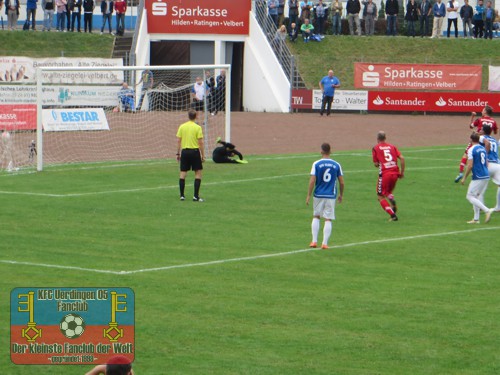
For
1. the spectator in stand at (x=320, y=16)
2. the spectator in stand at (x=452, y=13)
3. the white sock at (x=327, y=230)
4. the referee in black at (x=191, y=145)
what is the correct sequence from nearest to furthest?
the white sock at (x=327, y=230) < the referee in black at (x=191, y=145) < the spectator in stand at (x=320, y=16) < the spectator in stand at (x=452, y=13)

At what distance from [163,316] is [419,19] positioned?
49.4m

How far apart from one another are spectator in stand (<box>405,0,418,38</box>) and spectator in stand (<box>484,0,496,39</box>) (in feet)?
12.8

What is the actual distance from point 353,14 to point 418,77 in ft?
25.5

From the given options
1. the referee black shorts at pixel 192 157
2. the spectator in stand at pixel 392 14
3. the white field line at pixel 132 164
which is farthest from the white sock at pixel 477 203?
the spectator in stand at pixel 392 14

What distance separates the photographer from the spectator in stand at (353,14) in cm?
6056

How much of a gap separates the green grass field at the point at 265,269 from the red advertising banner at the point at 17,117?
6366 mm

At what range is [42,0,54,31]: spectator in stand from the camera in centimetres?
5776

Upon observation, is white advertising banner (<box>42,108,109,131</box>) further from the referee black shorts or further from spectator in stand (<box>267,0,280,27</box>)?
spectator in stand (<box>267,0,280,27</box>)

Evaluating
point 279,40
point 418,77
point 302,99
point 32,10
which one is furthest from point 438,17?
point 32,10

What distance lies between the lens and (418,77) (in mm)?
55844

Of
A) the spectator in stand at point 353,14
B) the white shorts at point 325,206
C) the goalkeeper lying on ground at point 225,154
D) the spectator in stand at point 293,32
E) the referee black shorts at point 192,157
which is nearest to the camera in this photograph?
the white shorts at point 325,206

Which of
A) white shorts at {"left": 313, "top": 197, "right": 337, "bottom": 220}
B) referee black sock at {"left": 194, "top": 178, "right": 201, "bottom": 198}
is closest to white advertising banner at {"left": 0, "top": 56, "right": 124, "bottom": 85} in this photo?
referee black sock at {"left": 194, "top": 178, "right": 201, "bottom": 198}

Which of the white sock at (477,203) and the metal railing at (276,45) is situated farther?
the metal railing at (276,45)

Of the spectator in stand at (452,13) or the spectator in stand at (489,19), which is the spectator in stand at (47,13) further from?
the spectator in stand at (489,19)
